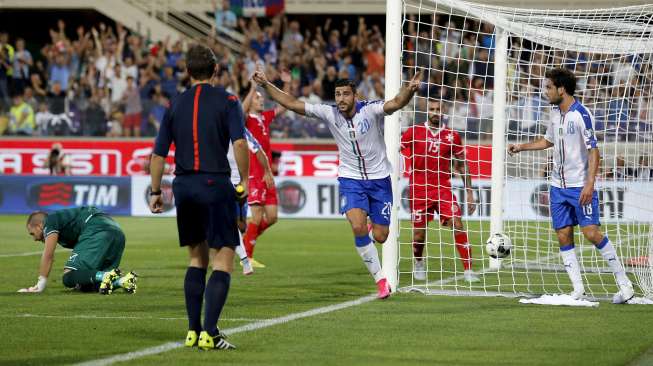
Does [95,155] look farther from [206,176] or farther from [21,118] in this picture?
[206,176]

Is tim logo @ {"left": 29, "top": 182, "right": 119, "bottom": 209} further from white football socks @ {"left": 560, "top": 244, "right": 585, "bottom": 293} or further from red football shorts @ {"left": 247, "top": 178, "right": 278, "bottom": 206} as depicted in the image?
white football socks @ {"left": 560, "top": 244, "right": 585, "bottom": 293}

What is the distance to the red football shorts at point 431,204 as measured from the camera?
13.6m

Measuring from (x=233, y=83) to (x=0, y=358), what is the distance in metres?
24.2

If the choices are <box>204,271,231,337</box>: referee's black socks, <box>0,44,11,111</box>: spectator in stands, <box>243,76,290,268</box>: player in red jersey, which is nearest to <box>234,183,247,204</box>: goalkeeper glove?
<box>204,271,231,337</box>: referee's black socks

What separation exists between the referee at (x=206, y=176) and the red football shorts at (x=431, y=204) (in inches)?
228

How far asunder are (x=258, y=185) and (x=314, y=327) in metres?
6.14

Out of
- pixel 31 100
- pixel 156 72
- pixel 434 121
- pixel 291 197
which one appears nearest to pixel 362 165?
pixel 434 121

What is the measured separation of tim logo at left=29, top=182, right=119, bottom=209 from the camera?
2711cm

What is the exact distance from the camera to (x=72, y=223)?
461 inches

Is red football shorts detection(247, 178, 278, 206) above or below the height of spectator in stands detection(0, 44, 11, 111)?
below

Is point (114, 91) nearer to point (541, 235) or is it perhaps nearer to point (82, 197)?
point (82, 197)

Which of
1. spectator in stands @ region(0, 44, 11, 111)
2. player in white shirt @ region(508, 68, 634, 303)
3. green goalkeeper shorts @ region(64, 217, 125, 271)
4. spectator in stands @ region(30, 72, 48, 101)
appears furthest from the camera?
spectator in stands @ region(30, 72, 48, 101)

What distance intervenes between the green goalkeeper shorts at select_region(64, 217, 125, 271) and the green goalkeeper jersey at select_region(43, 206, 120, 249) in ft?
0.07

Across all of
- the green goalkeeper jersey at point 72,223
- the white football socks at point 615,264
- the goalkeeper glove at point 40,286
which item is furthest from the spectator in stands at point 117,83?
the white football socks at point 615,264
